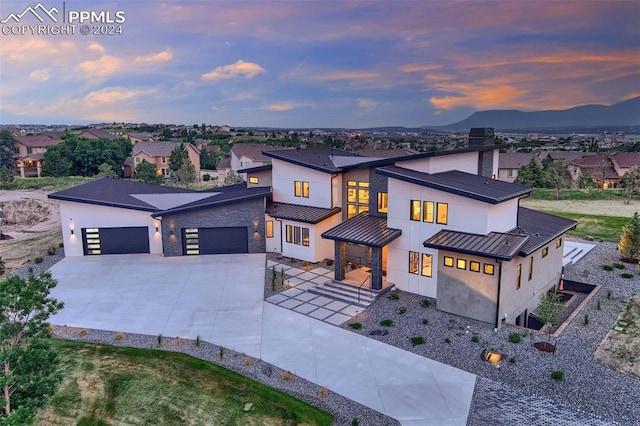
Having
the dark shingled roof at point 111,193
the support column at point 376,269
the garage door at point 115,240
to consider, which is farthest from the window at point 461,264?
the garage door at point 115,240

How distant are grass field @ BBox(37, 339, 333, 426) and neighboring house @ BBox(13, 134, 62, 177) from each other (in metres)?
77.5

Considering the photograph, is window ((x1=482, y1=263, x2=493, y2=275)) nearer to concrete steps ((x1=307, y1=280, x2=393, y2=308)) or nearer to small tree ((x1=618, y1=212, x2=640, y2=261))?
concrete steps ((x1=307, y1=280, x2=393, y2=308))

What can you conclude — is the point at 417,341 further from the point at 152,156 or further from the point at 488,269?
the point at 152,156

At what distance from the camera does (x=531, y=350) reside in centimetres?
1484

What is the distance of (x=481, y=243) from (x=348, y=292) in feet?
22.4

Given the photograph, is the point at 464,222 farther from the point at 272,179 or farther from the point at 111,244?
the point at 111,244

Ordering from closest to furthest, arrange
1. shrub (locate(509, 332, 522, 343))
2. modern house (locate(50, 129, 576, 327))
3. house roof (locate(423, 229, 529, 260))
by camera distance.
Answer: shrub (locate(509, 332, 522, 343)) < house roof (locate(423, 229, 529, 260)) < modern house (locate(50, 129, 576, 327))

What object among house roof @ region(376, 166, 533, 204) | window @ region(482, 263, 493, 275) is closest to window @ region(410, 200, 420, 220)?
house roof @ region(376, 166, 533, 204)

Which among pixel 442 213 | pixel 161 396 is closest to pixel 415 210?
pixel 442 213

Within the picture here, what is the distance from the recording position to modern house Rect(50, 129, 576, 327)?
57.1 ft

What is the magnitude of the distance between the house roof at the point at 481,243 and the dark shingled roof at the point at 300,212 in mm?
8407

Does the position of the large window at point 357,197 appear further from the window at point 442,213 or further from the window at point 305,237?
the window at point 442,213

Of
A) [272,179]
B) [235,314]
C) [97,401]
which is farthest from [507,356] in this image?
[272,179]

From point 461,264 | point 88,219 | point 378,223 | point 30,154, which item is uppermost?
point 30,154
